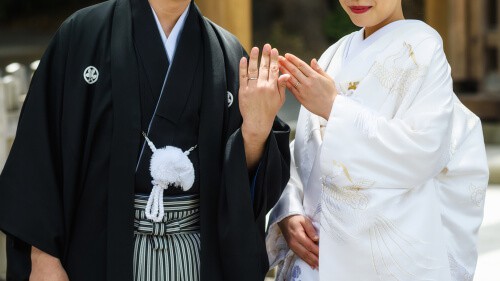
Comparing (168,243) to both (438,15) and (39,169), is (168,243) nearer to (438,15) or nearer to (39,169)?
(39,169)

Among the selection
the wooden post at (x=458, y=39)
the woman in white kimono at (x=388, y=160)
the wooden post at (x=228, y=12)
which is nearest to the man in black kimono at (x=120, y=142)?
the woman in white kimono at (x=388, y=160)

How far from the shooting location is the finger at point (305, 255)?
2883 mm

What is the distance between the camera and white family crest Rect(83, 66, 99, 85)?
8.71ft

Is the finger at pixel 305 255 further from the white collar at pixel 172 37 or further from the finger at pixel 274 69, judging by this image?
the white collar at pixel 172 37

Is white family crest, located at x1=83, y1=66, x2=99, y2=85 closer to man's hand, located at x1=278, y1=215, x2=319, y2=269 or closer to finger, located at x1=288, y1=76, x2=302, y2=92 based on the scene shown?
finger, located at x1=288, y1=76, x2=302, y2=92

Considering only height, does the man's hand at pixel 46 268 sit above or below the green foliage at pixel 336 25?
above

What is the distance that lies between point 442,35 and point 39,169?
661 centimetres

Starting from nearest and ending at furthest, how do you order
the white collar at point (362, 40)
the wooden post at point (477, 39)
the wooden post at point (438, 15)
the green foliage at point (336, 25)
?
the white collar at point (362, 40) < the wooden post at point (477, 39) < the wooden post at point (438, 15) < the green foliage at point (336, 25)

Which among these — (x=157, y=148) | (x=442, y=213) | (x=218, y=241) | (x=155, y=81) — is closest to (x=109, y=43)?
(x=155, y=81)

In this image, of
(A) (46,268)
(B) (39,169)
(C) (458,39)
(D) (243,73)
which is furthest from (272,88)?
(C) (458,39)

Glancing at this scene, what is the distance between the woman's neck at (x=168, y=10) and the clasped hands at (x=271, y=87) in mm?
265

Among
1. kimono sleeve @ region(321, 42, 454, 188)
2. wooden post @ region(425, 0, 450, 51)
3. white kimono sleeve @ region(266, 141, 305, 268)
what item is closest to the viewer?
kimono sleeve @ region(321, 42, 454, 188)

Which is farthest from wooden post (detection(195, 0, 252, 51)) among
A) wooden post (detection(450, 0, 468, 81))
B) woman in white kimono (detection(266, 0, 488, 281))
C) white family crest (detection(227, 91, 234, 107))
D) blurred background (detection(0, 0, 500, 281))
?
white family crest (detection(227, 91, 234, 107))

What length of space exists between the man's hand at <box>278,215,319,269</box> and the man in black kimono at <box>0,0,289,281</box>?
22 cm
